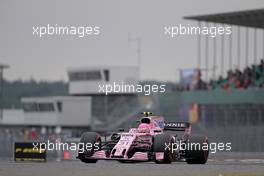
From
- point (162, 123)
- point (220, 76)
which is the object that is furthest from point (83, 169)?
point (220, 76)

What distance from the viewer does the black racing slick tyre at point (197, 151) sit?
1057 inches

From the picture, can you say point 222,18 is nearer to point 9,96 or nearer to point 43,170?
point 43,170

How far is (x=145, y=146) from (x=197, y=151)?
4.90ft

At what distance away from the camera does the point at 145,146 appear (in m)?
27.0

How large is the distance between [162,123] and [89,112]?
56503mm

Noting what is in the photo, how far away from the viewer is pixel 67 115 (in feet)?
285

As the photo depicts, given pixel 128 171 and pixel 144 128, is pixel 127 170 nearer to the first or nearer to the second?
pixel 128 171

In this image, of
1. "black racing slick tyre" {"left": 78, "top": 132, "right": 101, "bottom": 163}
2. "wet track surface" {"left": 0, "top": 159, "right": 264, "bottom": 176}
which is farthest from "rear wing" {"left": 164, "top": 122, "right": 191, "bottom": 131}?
"black racing slick tyre" {"left": 78, "top": 132, "right": 101, "bottom": 163}

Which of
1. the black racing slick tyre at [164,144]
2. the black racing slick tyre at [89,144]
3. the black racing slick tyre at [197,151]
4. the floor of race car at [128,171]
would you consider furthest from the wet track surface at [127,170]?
the black racing slick tyre at [89,144]

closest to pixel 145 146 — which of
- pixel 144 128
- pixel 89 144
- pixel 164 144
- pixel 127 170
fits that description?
pixel 144 128

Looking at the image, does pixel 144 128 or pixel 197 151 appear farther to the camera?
pixel 144 128

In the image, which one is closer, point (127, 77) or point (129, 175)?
point (129, 175)

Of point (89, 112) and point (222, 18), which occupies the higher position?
point (222, 18)

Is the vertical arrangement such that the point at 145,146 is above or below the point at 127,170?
above
